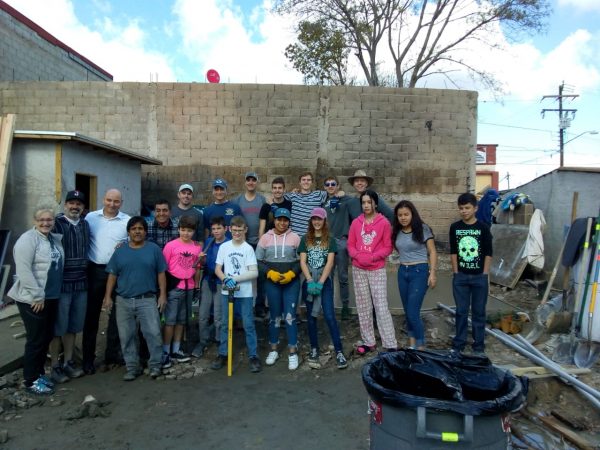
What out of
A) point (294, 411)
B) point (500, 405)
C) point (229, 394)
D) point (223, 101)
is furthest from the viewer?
point (223, 101)

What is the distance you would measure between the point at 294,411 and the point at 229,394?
72cm

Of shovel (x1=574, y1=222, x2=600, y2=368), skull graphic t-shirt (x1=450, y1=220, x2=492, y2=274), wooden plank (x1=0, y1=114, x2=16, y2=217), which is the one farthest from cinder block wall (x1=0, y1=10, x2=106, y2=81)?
shovel (x1=574, y1=222, x2=600, y2=368)

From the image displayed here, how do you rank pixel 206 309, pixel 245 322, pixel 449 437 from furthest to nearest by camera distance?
pixel 206 309
pixel 245 322
pixel 449 437

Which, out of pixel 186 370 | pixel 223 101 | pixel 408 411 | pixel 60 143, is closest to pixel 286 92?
pixel 223 101

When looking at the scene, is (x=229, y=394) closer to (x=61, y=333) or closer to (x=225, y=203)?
(x=61, y=333)

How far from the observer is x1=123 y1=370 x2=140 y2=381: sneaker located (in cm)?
456

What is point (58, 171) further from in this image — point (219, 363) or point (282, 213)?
point (219, 363)

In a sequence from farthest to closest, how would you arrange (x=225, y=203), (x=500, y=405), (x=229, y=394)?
(x=225, y=203)
(x=229, y=394)
(x=500, y=405)

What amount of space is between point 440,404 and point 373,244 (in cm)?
293

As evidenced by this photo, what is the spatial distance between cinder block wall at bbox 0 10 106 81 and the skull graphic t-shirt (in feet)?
37.6

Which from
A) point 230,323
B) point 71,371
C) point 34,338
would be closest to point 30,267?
point 34,338

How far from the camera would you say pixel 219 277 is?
4840 millimetres

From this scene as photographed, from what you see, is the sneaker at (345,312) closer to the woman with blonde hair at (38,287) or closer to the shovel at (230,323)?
the shovel at (230,323)

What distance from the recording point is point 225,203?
566cm
